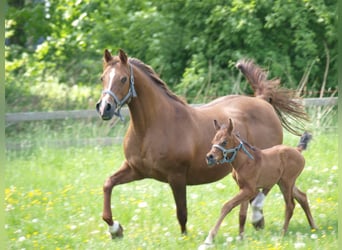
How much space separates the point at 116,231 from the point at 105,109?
1370 millimetres

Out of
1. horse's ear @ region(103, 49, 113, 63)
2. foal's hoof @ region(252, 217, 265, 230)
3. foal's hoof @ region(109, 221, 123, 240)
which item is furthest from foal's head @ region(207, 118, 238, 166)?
foal's hoof @ region(109, 221, 123, 240)

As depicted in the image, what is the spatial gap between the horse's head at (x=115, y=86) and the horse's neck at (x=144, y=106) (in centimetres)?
14

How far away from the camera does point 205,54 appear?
17.9m

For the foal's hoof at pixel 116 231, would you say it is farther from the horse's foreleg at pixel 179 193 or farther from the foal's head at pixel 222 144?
the foal's head at pixel 222 144

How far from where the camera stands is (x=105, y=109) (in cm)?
655

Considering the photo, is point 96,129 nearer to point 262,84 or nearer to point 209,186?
point 209,186

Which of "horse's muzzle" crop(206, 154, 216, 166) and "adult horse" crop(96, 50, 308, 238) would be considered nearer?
"horse's muzzle" crop(206, 154, 216, 166)

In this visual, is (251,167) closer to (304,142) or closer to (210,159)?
(210,159)

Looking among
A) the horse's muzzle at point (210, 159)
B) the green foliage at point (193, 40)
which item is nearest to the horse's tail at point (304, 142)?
the horse's muzzle at point (210, 159)

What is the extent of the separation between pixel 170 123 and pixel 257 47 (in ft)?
34.4

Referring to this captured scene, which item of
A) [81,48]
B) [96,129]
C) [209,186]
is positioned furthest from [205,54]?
[209,186]

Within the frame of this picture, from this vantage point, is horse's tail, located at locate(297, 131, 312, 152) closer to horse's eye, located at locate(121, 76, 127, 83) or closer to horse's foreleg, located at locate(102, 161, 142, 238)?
horse's foreleg, located at locate(102, 161, 142, 238)

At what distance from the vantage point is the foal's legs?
21.0 feet

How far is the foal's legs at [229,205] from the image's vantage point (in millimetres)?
6387
